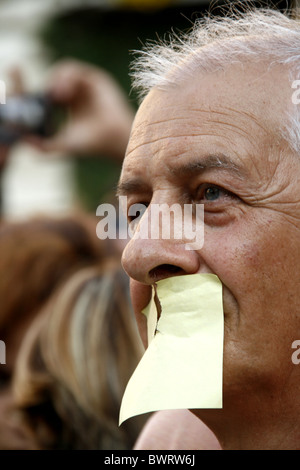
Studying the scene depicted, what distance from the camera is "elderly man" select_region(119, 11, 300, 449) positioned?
135 cm

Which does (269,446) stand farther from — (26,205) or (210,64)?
(26,205)

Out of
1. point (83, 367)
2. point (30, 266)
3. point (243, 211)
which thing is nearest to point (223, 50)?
point (243, 211)

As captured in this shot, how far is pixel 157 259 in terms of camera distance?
54.0 inches

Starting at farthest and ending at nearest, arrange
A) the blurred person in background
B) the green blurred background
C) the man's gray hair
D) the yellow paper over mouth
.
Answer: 1. the green blurred background
2. the blurred person in background
3. the man's gray hair
4. the yellow paper over mouth

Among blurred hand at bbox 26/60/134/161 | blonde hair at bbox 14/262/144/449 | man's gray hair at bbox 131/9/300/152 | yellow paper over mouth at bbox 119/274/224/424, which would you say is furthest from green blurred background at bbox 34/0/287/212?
yellow paper over mouth at bbox 119/274/224/424

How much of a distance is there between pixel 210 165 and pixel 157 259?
0.69 feet

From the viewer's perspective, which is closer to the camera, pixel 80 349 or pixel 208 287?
pixel 208 287

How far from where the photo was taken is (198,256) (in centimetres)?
137

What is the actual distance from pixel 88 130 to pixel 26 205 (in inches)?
147

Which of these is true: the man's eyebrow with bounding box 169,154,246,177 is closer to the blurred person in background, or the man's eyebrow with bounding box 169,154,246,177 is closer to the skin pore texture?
the skin pore texture

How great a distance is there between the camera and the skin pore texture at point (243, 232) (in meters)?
1.35

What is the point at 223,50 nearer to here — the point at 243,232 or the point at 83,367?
the point at 243,232

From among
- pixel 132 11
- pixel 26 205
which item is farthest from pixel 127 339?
pixel 132 11

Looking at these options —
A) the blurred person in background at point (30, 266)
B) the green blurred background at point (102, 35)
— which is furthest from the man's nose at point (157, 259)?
the green blurred background at point (102, 35)
